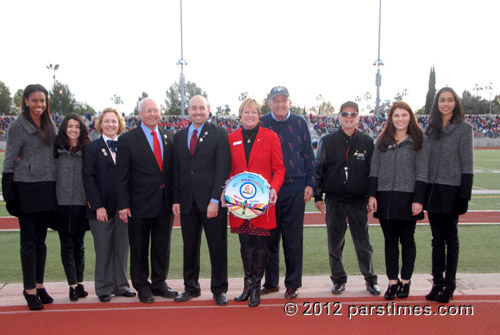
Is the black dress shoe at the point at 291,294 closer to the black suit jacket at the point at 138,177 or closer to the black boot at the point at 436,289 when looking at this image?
the black boot at the point at 436,289

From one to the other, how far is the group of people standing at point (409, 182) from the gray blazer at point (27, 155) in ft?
9.76

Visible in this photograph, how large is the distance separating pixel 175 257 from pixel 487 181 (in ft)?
42.3

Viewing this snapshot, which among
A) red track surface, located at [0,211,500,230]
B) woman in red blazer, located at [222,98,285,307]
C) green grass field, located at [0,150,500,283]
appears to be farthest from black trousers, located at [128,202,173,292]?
red track surface, located at [0,211,500,230]

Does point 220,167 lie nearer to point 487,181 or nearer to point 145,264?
point 145,264

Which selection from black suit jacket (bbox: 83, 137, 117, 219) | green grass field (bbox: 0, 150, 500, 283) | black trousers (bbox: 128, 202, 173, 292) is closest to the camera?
black suit jacket (bbox: 83, 137, 117, 219)

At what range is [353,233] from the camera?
459 centimetres

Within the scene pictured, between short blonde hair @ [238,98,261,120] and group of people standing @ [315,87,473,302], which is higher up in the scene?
short blonde hair @ [238,98,261,120]

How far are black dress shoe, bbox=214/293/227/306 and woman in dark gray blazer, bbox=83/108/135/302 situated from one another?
0.96 meters

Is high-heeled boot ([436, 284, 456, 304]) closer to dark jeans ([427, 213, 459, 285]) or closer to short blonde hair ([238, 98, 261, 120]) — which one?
dark jeans ([427, 213, 459, 285])

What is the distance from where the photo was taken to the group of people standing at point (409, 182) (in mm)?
4016

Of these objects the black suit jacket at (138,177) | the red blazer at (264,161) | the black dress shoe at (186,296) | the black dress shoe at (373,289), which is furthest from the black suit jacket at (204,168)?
the black dress shoe at (373,289)

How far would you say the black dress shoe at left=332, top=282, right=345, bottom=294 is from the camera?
173 inches

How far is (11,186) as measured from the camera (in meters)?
3.98

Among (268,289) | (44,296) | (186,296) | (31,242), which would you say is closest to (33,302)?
(44,296)
